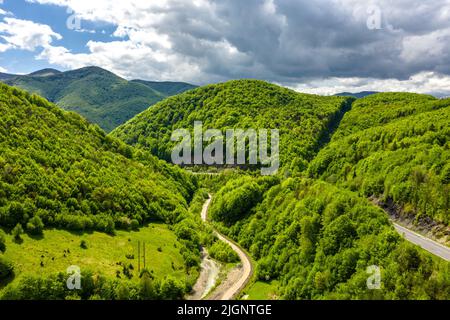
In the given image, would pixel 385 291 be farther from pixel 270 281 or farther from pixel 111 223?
pixel 111 223

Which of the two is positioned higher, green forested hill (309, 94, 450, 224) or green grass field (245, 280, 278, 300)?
green forested hill (309, 94, 450, 224)

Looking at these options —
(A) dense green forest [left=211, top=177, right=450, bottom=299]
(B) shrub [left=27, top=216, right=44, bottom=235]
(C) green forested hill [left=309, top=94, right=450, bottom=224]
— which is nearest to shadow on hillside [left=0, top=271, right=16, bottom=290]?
(B) shrub [left=27, top=216, right=44, bottom=235]

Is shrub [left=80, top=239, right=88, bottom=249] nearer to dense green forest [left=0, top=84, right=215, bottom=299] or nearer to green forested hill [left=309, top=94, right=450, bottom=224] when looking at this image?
dense green forest [left=0, top=84, right=215, bottom=299]

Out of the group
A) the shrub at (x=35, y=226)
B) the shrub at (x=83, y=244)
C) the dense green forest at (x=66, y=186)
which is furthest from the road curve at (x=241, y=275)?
the shrub at (x=35, y=226)

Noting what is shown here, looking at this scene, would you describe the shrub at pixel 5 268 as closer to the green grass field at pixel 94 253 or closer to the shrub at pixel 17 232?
the green grass field at pixel 94 253

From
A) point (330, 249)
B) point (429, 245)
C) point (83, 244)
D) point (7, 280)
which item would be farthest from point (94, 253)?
point (429, 245)

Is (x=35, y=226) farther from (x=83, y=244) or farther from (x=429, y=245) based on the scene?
(x=429, y=245)
